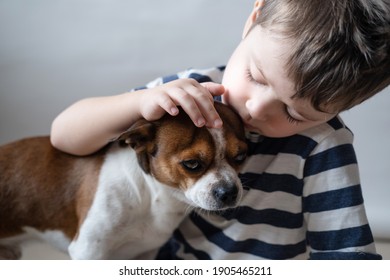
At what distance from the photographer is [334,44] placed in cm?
75

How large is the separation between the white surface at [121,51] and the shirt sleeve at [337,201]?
0.43 metres

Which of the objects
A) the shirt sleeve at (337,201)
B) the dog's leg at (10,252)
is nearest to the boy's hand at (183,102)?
the shirt sleeve at (337,201)

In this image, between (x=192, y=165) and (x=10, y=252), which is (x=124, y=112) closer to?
(x=192, y=165)

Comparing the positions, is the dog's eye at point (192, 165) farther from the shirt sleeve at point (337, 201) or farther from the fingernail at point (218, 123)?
the shirt sleeve at point (337, 201)

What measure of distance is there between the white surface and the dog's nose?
60cm

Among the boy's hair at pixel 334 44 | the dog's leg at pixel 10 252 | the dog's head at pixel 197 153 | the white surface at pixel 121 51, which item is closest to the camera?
the boy's hair at pixel 334 44

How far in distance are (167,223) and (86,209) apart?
0.59ft

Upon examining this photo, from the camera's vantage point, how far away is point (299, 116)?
852mm

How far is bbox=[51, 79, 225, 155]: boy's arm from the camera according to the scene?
2.67 feet

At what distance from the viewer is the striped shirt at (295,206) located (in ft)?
3.11

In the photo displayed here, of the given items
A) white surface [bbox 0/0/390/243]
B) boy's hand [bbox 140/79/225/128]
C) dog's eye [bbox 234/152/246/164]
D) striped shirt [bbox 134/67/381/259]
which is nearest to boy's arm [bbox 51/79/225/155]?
boy's hand [bbox 140/79/225/128]

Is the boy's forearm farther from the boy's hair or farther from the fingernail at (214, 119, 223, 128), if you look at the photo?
the boy's hair

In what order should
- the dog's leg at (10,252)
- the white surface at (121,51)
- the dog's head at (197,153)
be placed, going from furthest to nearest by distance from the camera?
the white surface at (121,51)
the dog's leg at (10,252)
the dog's head at (197,153)
